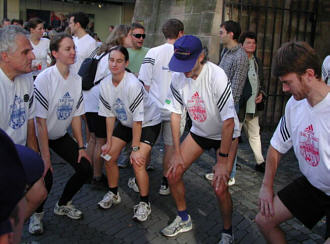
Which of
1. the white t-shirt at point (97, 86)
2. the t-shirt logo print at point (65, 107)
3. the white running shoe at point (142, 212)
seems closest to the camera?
the t-shirt logo print at point (65, 107)

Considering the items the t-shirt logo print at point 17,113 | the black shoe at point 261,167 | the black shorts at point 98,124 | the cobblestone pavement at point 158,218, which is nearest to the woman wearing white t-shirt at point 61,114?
the cobblestone pavement at point 158,218

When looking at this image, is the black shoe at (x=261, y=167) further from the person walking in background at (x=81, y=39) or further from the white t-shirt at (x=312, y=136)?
the white t-shirt at (x=312, y=136)

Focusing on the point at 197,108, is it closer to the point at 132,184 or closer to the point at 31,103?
the point at 31,103

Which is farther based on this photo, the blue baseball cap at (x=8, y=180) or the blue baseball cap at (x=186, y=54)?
the blue baseball cap at (x=186, y=54)

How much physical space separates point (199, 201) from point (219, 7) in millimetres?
4456

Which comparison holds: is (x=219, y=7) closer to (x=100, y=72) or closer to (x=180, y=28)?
(x=180, y=28)

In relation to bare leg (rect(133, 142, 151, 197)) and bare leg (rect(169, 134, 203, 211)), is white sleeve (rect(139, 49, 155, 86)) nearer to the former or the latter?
bare leg (rect(133, 142, 151, 197))

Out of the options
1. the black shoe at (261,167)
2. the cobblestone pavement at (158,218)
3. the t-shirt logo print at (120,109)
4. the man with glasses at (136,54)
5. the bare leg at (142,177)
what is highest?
the man with glasses at (136,54)

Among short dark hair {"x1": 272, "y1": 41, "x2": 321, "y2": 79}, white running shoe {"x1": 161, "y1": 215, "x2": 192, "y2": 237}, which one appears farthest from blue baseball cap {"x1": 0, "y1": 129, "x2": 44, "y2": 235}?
white running shoe {"x1": 161, "y1": 215, "x2": 192, "y2": 237}

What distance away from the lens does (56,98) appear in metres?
3.80

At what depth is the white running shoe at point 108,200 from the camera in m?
4.25

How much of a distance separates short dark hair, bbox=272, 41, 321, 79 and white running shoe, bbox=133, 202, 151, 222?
2.22 metres

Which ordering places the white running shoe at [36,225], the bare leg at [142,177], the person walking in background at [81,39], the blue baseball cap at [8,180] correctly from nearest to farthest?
the blue baseball cap at [8,180] → the white running shoe at [36,225] → the bare leg at [142,177] → the person walking in background at [81,39]

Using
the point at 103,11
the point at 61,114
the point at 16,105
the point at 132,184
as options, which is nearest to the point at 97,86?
the point at 61,114
